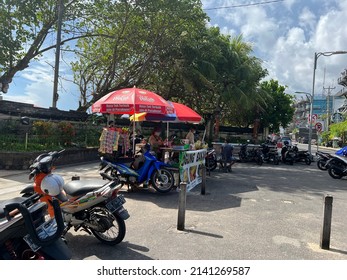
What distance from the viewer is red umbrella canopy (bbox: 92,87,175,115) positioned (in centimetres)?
789

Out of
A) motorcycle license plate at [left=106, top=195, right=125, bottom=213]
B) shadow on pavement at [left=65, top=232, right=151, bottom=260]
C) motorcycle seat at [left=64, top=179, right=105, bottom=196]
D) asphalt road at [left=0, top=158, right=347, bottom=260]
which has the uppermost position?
motorcycle seat at [left=64, top=179, right=105, bottom=196]

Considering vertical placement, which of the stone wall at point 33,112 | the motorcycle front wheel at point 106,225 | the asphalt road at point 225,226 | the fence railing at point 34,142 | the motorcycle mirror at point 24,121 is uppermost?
the stone wall at point 33,112

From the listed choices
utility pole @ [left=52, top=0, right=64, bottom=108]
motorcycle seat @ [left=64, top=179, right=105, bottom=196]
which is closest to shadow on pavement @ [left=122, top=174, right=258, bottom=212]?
motorcycle seat @ [left=64, top=179, right=105, bottom=196]

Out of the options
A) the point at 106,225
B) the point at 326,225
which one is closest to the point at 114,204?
the point at 106,225

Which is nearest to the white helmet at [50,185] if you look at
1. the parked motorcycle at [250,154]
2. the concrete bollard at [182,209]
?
the concrete bollard at [182,209]

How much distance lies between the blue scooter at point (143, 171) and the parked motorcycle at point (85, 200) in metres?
3.14

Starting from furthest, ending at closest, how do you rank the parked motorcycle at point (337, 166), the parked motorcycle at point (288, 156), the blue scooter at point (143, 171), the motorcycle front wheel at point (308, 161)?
the motorcycle front wheel at point (308, 161)
the parked motorcycle at point (288, 156)
the parked motorcycle at point (337, 166)
the blue scooter at point (143, 171)

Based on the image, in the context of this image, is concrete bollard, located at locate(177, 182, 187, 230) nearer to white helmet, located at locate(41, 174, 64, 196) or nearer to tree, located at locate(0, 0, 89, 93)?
white helmet, located at locate(41, 174, 64, 196)

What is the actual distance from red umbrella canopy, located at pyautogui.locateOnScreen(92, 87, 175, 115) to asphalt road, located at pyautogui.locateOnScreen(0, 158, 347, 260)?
2086mm

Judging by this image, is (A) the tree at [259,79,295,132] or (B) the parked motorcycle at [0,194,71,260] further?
(A) the tree at [259,79,295,132]

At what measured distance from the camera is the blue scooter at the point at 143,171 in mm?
7605

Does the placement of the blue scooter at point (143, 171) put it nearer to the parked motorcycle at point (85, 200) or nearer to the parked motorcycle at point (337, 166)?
the parked motorcycle at point (85, 200)

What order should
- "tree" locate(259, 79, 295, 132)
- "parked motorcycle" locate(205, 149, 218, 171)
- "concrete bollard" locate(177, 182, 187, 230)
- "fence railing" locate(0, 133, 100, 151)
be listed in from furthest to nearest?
1. "tree" locate(259, 79, 295, 132)
2. "parked motorcycle" locate(205, 149, 218, 171)
3. "fence railing" locate(0, 133, 100, 151)
4. "concrete bollard" locate(177, 182, 187, 230)

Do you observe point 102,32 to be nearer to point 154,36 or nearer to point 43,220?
point 154,36
